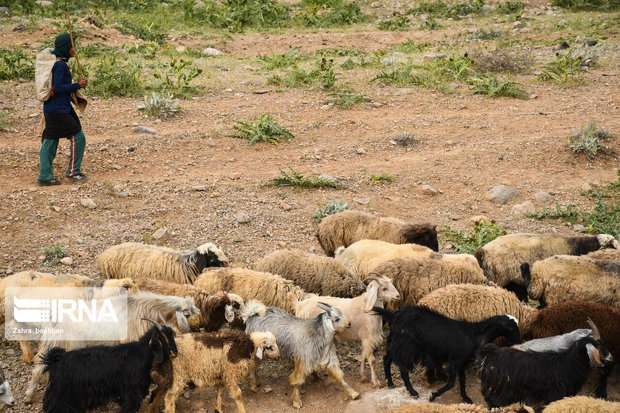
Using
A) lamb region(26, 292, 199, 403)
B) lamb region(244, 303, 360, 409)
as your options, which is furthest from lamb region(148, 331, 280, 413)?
lamb region(26, 292, 199, 403)

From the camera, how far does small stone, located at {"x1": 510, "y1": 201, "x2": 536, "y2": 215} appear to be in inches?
386

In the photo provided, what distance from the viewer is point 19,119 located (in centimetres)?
1231

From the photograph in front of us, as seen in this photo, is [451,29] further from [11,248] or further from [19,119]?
[11,248]

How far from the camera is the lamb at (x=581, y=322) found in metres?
5.76

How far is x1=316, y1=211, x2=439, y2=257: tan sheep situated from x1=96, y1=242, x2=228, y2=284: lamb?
172cm

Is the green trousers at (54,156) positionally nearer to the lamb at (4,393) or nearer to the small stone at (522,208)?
the lamb at (4,393)

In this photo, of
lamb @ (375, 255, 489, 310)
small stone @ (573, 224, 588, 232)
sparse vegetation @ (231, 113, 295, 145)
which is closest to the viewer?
lamb @ (375, 255, 489, 310)

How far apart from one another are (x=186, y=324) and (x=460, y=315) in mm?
2740

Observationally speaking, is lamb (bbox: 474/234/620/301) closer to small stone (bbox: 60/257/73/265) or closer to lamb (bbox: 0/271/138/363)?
lamb (bbox: 0/271/138/363)

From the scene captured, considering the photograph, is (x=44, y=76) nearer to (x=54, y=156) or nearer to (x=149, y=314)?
(x=54, y=156)

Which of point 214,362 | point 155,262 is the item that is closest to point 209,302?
point 214,362

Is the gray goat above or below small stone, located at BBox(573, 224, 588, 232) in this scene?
above

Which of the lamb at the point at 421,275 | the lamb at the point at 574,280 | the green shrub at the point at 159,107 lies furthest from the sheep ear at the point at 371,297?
the green shrub at the point at 159,107

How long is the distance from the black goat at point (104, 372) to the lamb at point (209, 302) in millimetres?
911
